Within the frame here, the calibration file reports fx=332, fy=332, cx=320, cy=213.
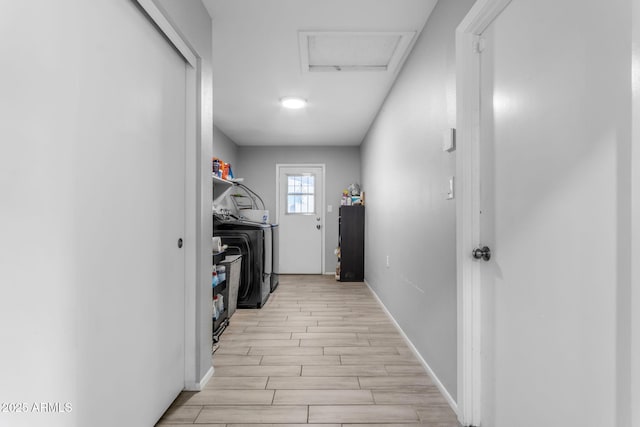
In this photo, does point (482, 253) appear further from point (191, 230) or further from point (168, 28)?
point (168, 28)

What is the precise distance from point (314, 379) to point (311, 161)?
4.12 meters

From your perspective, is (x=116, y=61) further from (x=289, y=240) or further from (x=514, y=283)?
(x=289, y=240)

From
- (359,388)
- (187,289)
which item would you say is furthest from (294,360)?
(187,289)

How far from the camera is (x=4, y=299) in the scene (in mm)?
808

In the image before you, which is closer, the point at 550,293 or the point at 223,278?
the point at 550,293

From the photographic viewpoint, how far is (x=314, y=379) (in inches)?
77.0

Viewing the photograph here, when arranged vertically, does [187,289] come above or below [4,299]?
below

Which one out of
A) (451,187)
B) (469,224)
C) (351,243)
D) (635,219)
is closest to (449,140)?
(451,187)

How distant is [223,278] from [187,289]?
3.33 feet

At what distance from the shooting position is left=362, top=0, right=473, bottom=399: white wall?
1718 millimetres

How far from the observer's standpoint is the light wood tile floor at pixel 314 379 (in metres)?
1.59

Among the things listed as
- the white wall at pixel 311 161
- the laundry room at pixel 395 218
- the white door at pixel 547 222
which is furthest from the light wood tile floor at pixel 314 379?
the white wall at pixel 311 161

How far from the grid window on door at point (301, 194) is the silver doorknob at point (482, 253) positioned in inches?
170

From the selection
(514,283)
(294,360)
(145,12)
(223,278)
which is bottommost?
(294,360)
